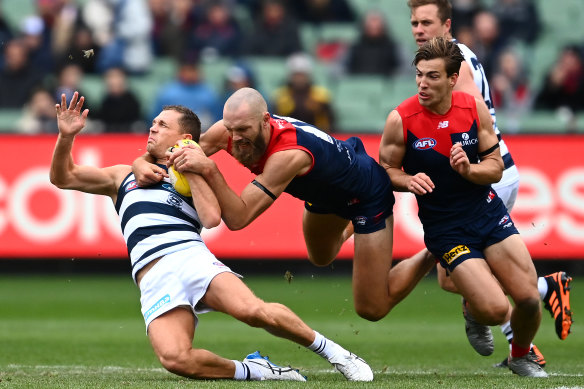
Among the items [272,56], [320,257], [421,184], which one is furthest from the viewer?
[272,56]

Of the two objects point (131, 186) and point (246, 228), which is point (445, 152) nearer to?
point (131, 186)

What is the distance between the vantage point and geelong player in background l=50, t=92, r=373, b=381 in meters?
7.18

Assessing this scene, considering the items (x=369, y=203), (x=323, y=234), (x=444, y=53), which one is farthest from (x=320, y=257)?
(x=444, y=53)

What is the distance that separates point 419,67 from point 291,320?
80.7 inches

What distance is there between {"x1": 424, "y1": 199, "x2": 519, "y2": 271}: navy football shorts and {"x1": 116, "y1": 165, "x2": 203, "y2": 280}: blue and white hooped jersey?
5.98 feet

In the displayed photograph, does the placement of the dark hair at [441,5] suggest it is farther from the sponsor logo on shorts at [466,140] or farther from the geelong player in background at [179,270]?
the geelong player in background at [179,270]

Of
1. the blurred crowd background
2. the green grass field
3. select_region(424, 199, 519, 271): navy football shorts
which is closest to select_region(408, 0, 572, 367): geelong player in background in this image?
the green grass field

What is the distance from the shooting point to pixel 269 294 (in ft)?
44.0

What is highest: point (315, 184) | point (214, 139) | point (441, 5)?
point (441, 5)

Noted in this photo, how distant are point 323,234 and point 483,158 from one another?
58.5 inches

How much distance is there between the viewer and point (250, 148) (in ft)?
24.2

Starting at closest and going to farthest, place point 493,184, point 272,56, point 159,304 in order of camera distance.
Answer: point 159,304, point 493,184, point 272,56

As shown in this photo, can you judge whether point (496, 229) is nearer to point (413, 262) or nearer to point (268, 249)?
point (413, 262)

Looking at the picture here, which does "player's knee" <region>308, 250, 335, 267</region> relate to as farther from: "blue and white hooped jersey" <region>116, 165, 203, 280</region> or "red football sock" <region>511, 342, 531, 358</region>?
"red football sock" <region>511, 342, 531, 358</region>
